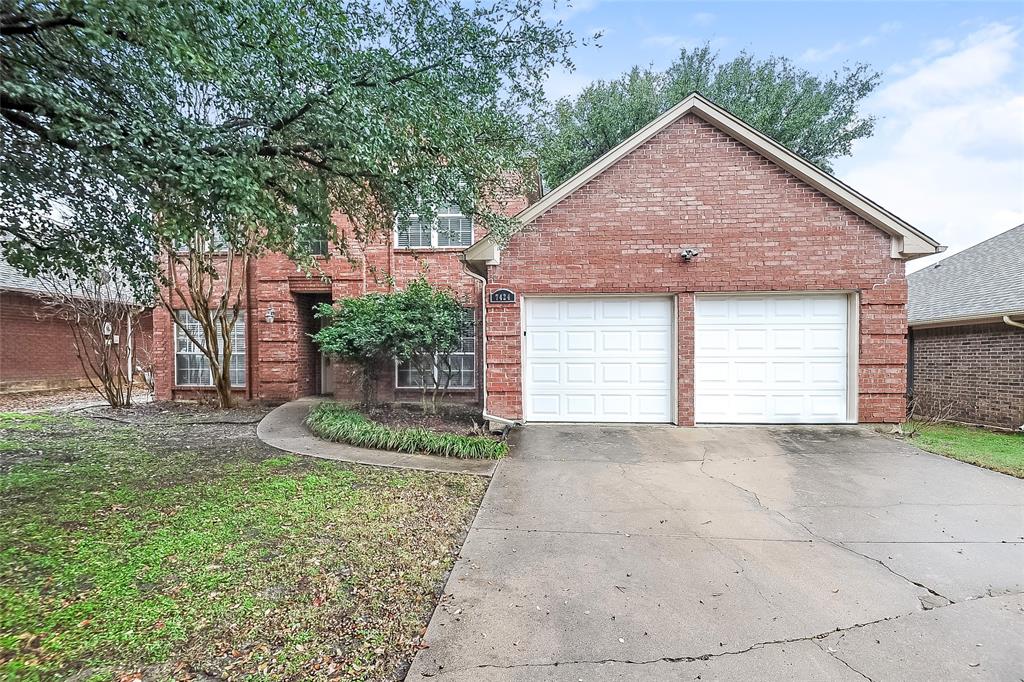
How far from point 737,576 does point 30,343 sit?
21077mm

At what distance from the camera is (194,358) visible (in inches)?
479

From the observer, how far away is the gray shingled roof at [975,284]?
10047 mm

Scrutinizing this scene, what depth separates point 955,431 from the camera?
918 cm

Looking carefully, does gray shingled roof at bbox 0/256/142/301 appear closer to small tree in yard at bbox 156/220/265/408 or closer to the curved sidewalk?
small tree in yard at bbox 156/220/265/408

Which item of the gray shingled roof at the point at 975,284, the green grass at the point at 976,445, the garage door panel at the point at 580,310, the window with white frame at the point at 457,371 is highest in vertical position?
the gray shingled roof at the point at 975,284

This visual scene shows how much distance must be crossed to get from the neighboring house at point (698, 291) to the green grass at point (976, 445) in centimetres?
84

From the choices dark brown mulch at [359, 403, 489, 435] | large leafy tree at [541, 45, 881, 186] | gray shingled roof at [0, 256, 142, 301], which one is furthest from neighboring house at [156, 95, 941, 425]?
gray shingled roof at [0, 256, 142, 301]

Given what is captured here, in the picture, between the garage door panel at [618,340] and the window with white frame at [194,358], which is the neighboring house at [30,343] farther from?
the garage door panel at [618,340]

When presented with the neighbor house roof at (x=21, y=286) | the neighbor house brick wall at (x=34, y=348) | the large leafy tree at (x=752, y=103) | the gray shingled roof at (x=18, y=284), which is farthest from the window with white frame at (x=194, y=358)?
the large leafy tree at (x=752, y=103)

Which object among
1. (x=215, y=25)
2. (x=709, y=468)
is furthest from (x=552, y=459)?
(x=215, y=25)

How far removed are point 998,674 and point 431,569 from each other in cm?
326

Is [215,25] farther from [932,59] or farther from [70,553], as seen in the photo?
[932,59]

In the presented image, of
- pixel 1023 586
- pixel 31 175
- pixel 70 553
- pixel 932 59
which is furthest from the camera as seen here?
pixel 932 59

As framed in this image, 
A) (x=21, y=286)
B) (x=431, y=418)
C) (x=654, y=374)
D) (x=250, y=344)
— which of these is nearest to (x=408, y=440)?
(x=431, y=418)
